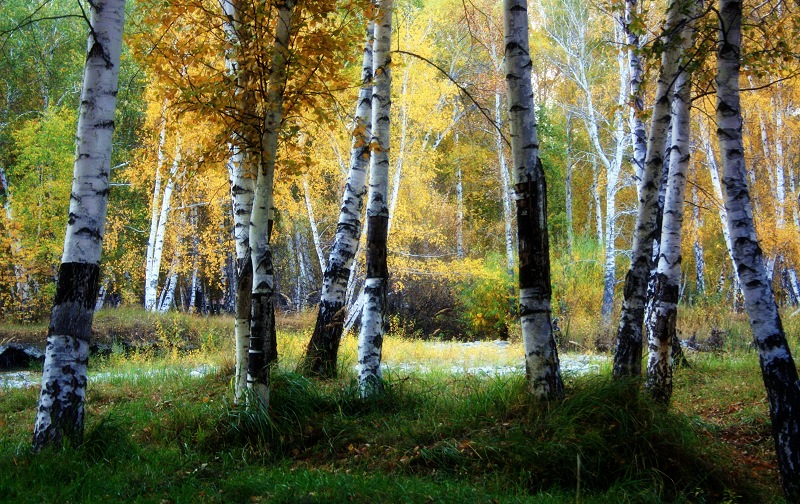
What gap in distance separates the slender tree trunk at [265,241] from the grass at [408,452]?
34 cm

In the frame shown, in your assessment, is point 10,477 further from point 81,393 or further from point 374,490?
point 374,490

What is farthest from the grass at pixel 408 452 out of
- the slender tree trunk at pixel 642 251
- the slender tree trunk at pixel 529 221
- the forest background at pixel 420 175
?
the forest background at pixel 420 175

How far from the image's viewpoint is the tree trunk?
433 centimetres

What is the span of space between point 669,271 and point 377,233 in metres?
3.07

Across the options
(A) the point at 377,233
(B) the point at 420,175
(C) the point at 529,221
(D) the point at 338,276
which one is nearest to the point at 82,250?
(A) the point at 377,233

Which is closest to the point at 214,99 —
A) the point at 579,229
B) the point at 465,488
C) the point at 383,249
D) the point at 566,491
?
the point at 383,249

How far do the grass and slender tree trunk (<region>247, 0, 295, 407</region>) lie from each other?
34 centimetres

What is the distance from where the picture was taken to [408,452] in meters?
4.71

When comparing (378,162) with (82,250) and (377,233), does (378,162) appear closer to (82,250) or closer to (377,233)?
(377,233)

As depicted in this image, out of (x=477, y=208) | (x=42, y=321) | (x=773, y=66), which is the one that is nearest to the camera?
(x=773, y=66)

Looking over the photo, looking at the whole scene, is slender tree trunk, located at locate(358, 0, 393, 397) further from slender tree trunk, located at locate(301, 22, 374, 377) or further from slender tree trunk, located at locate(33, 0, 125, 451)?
slender tree trunk, located at locate(33, 0, 125, 451)

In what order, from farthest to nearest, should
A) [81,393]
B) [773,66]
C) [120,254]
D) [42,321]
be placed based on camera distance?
[120,254]
[42,321]
[773,66]
[81,393]

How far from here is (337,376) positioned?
7.63m

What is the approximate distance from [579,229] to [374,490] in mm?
32118
